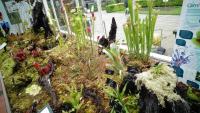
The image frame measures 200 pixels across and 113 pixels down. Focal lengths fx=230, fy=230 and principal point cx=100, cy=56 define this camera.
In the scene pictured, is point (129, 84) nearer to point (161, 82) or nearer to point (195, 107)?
point (161, 82)

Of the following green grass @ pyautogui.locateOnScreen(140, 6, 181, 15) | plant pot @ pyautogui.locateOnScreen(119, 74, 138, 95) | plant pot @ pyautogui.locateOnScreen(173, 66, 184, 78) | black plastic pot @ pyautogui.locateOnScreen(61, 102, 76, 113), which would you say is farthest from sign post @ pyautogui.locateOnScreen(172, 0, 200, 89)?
black plastic pot @ pyautogui.locateOnScreen(61, 102, 76, 113)

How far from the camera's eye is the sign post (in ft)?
6.23

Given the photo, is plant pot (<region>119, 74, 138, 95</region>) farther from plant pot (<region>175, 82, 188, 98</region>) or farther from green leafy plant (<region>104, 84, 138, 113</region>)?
plant pot (<region>175, 82, 188, 98</region>)

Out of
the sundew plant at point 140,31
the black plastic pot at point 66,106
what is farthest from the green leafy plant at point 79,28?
the black plastic pot at point 66,106

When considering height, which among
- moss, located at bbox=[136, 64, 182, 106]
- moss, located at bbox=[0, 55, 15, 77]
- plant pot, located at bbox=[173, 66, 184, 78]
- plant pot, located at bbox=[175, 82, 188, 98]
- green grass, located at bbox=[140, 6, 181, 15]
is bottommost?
moss, located at bbox=[0, 55, 15, 77]

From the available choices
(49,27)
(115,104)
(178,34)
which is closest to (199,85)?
(178,34)

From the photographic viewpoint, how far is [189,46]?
78.2 inches

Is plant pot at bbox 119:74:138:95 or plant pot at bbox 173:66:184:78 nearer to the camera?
plant pot at bbox 119:74:138:95

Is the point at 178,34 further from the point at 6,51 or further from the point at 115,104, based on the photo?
the point at 6,51

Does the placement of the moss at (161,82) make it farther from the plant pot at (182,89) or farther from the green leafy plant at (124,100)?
the green leafy plant at (124,100)

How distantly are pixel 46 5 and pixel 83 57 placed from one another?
3162mm

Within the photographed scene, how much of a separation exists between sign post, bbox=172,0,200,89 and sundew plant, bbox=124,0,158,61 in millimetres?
388

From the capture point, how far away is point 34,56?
12.5 feet

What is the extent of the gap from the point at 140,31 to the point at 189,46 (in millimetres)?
Answer: 622
